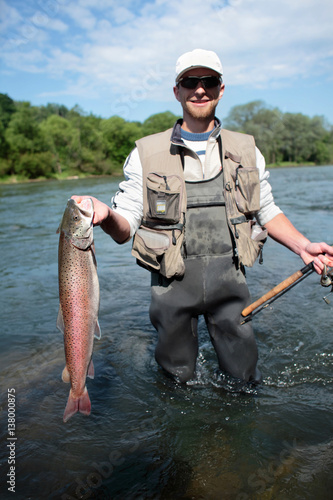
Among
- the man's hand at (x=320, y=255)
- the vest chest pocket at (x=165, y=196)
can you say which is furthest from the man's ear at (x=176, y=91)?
the man's hand at (x=320, y=255)

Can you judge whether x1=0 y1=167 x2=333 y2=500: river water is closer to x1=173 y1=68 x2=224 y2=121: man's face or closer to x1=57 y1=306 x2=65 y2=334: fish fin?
x1=57 y1=306 x2=65 y2=334: fish fin

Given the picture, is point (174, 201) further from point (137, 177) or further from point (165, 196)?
point (137, 177)

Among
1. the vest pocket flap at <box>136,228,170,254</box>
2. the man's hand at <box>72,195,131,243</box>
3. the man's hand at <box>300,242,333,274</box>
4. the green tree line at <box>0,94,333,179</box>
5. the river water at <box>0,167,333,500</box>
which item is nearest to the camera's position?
the man's hand at <box>72,195,131,243</box>

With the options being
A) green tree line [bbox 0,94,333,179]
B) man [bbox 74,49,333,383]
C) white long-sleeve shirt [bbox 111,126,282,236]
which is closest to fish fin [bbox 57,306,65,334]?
man [bbox 74,49,333,383]

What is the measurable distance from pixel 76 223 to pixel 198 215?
1263 mm

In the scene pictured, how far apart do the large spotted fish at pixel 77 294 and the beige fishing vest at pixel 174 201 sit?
2.83 feet

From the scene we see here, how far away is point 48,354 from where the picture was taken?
16.7 feet

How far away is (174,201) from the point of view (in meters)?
3.40

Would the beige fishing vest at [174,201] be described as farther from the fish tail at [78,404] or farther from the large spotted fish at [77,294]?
the fish tail at [78,404]

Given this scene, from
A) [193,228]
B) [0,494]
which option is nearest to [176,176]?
[193,228]

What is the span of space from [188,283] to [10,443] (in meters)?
1.96

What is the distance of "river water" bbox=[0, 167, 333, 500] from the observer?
9.74 feet

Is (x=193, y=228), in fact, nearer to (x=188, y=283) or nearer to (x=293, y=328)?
(x=188, y=283)

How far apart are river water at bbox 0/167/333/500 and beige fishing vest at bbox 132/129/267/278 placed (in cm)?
133
